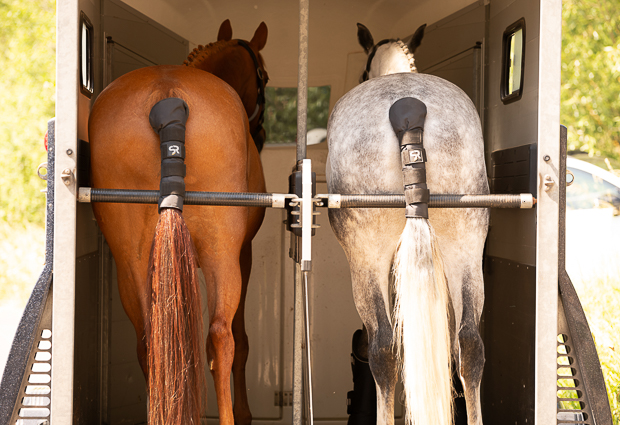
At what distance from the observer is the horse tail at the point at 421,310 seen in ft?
5.57

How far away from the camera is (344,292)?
3309 mm

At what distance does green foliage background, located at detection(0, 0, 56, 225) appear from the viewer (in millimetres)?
7766

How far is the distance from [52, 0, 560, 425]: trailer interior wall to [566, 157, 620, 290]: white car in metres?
3.13

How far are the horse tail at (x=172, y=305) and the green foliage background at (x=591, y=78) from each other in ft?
21.2

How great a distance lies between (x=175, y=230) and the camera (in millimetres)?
1647

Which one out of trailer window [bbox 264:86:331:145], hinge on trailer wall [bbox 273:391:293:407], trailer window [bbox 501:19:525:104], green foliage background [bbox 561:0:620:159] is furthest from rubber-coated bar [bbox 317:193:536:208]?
green foliage background [bbox 561:0:620:159]

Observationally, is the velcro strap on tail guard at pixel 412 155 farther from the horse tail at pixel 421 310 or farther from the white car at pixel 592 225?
the white car at pixel 592 225

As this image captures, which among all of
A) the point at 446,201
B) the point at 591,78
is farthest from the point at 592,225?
the point at 446,201

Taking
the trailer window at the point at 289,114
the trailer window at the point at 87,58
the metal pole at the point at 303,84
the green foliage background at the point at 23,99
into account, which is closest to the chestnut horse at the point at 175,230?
the metal pole at the point at 303,84

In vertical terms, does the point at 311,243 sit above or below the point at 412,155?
below

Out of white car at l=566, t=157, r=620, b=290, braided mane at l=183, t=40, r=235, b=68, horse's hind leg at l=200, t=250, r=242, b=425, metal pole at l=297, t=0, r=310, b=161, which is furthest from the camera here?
white car at l=566, t=157, r=620, b=290

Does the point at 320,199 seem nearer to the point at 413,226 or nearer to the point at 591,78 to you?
the point at 413,226

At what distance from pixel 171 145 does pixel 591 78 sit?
6.96 m

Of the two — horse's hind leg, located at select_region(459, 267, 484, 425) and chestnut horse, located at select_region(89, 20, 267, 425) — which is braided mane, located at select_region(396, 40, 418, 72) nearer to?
chestnut horse, located at select_region(89, 20, 267, 425)
